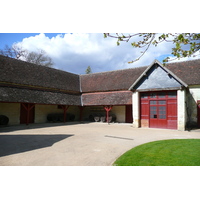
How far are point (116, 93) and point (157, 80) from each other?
19.1 feet

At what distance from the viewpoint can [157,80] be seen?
46.4 ft

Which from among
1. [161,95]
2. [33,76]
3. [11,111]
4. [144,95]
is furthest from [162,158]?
[33,76]

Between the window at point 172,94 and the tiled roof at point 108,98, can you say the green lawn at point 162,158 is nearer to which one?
the window at point 172,94

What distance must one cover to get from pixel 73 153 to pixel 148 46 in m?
4.36

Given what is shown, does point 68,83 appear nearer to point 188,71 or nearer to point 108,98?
point 108,98

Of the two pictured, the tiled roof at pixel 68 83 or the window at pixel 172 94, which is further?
the tiled roof at pixel 68 83

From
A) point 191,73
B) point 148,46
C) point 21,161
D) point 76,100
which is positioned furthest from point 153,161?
point 76,100

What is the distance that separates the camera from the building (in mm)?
13695

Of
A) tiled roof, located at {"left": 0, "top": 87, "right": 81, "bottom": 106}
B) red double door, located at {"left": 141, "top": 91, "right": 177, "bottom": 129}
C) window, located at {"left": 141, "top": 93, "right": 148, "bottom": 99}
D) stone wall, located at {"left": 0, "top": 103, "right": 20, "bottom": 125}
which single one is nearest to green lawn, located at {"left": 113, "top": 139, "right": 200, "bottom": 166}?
red double door, located at {"left": 141, "top": 91, "right": 177, "bottom": 129}

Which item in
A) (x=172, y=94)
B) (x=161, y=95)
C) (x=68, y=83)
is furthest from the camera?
(x=68, y=83)

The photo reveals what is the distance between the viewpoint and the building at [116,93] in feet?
44.9

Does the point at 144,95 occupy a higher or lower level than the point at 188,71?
lower

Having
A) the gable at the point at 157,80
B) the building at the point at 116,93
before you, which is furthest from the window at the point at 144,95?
the gable at the point at 157,80

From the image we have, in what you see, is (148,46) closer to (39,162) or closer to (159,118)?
(39,162)
